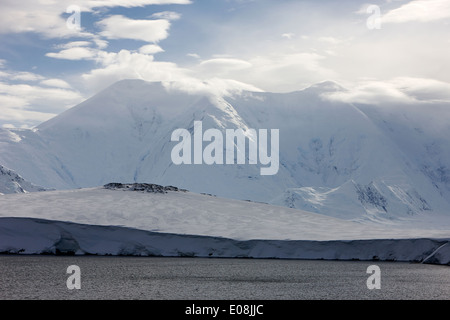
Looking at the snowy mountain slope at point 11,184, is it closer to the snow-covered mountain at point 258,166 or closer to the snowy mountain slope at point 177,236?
the snow-covered mountain at point 258,166

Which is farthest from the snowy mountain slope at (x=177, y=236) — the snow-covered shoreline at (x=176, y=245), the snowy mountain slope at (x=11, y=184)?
the snowy mountain slope at (x=11, y=184)

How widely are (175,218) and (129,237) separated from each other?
6.84 m

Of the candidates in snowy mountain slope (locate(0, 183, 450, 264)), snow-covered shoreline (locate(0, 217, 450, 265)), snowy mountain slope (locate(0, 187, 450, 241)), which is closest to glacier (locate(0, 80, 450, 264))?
snowy mountain slope (locate(0, 187, 450, 241))

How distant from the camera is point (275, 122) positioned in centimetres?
18688

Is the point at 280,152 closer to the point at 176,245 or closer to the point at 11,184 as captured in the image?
the point at 11,184

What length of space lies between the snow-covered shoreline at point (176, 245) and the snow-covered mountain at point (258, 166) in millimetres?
90140

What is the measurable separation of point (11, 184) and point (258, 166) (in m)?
62.0

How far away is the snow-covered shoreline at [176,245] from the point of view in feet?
174

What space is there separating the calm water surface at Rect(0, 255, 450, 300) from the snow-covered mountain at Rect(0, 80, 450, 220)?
318ft

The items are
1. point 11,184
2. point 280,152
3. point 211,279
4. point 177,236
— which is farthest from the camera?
point 280,152

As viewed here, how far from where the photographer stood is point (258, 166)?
166m

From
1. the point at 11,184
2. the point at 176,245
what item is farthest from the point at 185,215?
the point at 11,184
